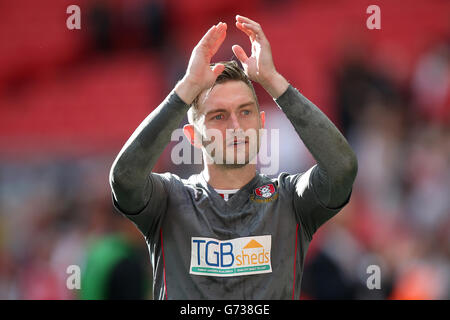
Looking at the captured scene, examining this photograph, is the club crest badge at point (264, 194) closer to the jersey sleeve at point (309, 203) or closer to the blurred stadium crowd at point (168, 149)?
the jersey sleeve at point (309, 203)

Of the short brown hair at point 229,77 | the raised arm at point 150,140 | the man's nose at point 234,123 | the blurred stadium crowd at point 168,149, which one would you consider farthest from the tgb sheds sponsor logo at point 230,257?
the blurred stadium crowd at point 168,149

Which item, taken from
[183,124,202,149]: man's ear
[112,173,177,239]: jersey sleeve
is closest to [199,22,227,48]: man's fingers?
[183,124,202,149]: man's ear

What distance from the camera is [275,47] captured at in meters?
8.48

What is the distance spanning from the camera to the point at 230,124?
259 cm

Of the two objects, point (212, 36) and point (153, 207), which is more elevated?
point (212, 36)

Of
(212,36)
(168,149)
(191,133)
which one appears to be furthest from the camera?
(168,149)

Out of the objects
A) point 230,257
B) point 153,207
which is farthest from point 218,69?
point 230,257

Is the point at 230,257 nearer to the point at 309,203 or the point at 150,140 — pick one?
the point at 309,203

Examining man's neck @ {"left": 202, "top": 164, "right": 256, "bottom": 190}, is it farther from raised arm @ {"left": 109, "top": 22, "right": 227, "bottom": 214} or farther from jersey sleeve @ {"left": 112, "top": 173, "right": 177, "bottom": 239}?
raised arm @ {"left": 109, "top": 22, "right": 227, "bottom": 214}

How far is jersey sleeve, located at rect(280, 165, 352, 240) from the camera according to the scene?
2510 millimetres

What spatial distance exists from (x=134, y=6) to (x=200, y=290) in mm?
7178

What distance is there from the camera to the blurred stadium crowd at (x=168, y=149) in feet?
19.7

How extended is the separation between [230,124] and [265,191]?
0.33m

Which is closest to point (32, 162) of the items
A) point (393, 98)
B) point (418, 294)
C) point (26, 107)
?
point (26, 107)
